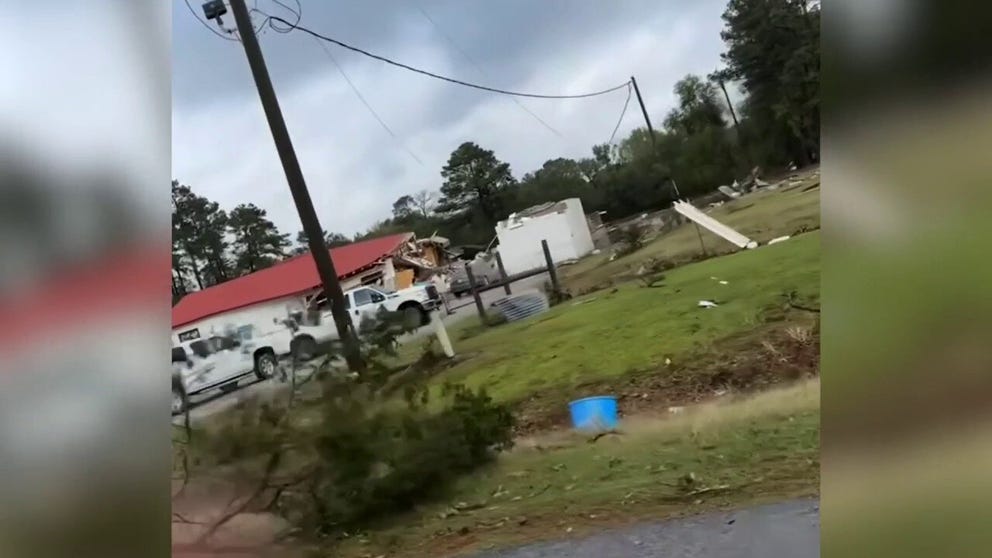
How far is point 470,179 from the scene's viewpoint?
129 cm

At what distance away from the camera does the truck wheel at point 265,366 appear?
1.27m

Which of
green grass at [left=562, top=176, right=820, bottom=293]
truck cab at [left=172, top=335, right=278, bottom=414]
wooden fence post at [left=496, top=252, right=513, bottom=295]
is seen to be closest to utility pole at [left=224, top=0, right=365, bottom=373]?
truck cab at [left=172, top=335, right=278, bottom=414]

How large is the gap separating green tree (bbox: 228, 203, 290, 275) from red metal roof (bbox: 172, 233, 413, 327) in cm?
1

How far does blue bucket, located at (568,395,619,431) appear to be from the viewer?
4.31ft

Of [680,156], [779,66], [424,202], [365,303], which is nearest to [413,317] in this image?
[365,303]

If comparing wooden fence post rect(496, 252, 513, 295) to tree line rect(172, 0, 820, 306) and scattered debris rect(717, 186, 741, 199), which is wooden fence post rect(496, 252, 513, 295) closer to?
tree line rect(172, 0, 820, 306)

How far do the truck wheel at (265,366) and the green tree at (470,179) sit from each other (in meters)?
0.35

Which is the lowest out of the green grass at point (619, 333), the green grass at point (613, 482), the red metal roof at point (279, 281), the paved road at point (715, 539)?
the paved road at point (715, 539)

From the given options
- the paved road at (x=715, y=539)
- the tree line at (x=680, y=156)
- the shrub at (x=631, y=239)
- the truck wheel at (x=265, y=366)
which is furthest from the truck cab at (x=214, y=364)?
the shrub at (x=631, y=239)

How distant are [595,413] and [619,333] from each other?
0.44ft

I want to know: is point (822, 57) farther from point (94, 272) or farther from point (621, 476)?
point (94, 272)

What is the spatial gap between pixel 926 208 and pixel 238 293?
3.36ft

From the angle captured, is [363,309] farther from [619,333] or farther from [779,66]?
[779,66]

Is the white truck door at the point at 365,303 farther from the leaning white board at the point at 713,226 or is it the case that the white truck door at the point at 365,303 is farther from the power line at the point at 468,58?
the leaning white board at the point at 713,226
